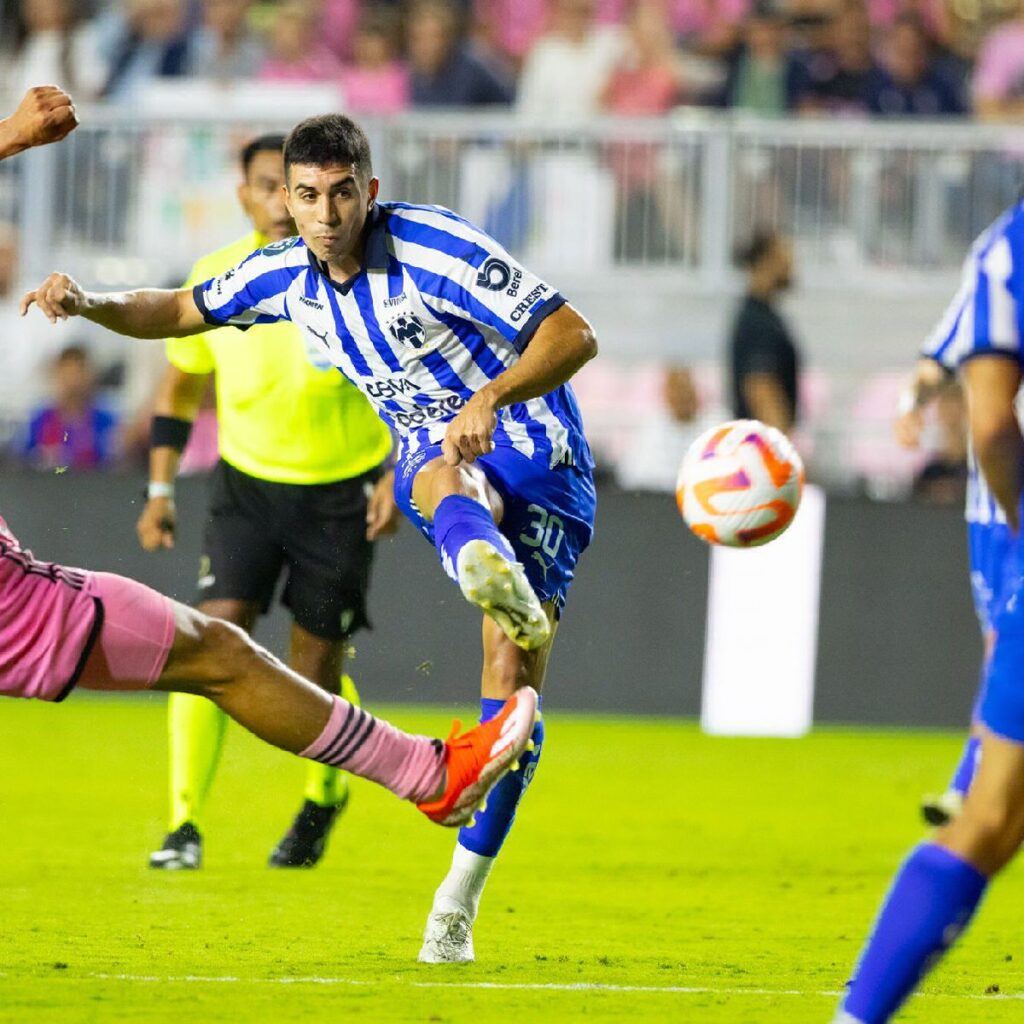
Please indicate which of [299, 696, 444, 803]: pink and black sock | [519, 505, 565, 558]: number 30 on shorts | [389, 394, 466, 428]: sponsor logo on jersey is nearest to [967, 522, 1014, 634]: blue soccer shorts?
[519, 505, 565, 558]: number 30 on shorts

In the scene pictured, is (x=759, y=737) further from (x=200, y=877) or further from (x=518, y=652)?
(x=518, y=652)

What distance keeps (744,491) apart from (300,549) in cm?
183

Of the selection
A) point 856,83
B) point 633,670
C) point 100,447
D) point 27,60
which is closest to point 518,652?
point 633,670

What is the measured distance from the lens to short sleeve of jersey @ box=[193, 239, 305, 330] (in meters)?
5.71

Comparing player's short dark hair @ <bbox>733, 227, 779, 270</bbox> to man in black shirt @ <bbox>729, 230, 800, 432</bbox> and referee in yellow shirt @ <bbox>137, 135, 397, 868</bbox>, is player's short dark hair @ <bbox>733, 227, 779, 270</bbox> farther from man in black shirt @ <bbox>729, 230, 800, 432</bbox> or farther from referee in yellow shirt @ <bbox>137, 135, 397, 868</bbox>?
referee in yellow shirt @ <bbox>137, 135, 397, 868</bbox>

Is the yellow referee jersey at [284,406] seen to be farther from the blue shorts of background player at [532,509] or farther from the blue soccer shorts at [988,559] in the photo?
the blue soccer shorts at [988,559]

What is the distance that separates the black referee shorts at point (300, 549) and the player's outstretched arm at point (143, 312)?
1546 mm

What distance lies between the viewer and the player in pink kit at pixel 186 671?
14.9 feet

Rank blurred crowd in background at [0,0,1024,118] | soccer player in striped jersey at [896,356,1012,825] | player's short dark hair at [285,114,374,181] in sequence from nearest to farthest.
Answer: player's short dark hair at [285,114,374,181]
soccer player in striped jersey at [896,356,1012,825]
blurred crowd in background at [0,0,1024,118]

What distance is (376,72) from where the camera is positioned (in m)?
14.0

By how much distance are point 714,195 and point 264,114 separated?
2860 mm

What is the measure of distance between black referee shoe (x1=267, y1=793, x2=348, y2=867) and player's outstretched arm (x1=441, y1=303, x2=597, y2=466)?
97.3 inches

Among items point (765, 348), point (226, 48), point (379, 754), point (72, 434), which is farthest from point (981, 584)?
point (226, 48)

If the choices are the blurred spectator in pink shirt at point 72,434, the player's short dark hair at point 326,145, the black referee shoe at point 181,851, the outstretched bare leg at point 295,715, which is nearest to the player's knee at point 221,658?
the outstretched bare leg at point 295,715
